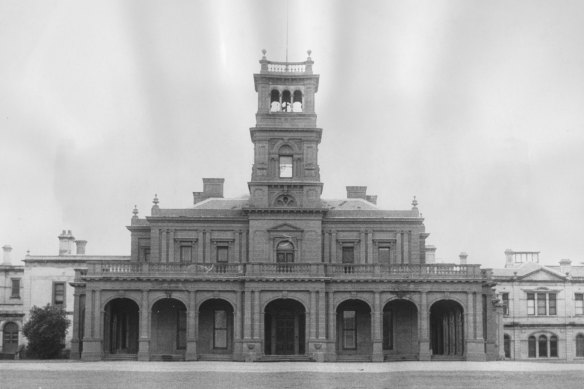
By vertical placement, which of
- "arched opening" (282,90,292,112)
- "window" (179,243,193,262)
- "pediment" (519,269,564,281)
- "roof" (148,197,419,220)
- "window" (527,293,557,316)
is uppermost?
"arched opening" (282,90,292,112)

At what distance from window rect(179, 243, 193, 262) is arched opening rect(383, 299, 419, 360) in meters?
12.1

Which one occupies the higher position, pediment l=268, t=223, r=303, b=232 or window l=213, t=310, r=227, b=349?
pediment l=268, t=223, r=303, b=232

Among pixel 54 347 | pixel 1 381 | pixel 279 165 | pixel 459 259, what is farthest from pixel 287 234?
pixel 459 259

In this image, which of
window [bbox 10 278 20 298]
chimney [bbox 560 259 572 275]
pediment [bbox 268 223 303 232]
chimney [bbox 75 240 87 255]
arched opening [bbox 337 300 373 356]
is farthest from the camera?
chimney [bbox 560 259 572 275]

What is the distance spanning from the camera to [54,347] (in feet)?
187

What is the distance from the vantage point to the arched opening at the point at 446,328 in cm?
5206

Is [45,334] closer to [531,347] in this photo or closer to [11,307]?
[11,307]

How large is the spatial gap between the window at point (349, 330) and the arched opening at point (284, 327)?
2.41 m

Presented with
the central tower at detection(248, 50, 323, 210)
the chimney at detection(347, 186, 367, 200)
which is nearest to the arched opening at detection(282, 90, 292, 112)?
the central tower at detection(248, 50, 323, 210)

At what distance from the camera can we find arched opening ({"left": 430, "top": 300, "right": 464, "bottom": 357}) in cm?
5206

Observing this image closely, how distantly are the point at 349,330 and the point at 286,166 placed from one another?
34.2ft

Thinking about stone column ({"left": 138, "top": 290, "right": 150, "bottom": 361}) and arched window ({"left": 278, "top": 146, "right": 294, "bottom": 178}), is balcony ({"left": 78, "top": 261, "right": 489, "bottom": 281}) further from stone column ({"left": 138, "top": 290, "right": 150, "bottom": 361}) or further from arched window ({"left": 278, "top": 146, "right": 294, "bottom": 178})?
arched window ({"left": 278, "top": 146, "right": 294, "bottom": 178})

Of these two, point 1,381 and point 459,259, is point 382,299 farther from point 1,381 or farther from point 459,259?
point 459,259

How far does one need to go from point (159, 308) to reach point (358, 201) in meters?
13.9
